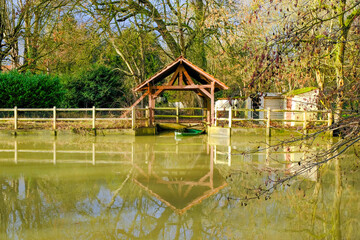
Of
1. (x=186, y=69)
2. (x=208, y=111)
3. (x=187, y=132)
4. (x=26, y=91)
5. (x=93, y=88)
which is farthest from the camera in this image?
(x=93, y=88)

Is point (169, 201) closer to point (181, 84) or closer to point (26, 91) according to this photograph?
point (181, 84)

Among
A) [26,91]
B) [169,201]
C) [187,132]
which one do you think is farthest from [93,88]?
[169,201]

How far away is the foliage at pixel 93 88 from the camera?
27094 mm

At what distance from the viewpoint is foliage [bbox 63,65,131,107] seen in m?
27.1

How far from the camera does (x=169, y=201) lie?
20.4 ft

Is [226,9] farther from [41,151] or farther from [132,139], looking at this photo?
[41,151]

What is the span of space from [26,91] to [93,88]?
6.39 meters

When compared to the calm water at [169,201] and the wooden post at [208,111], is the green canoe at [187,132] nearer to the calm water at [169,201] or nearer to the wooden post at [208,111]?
the wooden post at [208,111]

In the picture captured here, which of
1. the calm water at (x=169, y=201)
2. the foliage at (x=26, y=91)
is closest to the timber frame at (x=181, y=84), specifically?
the foliage at (x=26, y=91)

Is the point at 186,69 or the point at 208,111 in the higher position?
the point at 186,69

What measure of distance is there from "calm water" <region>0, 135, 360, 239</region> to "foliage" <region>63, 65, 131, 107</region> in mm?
17123

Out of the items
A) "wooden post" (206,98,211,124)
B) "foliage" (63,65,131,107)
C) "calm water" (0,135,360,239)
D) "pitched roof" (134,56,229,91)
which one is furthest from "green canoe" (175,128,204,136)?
"foliage" (63,65,131,107)

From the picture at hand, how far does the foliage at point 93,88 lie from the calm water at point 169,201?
17123mm

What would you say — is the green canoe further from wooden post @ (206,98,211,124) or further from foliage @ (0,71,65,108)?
foliage @ (0,71,65,108)
